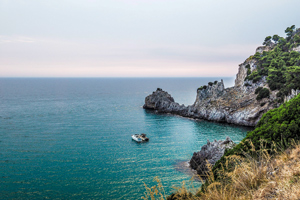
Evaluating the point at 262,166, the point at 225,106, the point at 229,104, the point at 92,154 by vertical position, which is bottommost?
the point at 92,154

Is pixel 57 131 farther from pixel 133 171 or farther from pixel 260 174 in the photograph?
pixel 260 174

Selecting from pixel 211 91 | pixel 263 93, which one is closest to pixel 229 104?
pixel 211 91

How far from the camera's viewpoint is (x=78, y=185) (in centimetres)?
2908

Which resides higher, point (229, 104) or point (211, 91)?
point (211, 91)

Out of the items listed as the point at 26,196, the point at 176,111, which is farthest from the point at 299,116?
the point at 176,111

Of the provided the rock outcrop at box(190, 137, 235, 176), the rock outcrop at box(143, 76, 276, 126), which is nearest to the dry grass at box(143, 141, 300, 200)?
the rock outcrop at box(190, 137, 235, 176)

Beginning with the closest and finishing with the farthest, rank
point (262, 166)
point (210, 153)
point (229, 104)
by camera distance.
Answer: point (262, 166), point (210, 153), point (229, 104)

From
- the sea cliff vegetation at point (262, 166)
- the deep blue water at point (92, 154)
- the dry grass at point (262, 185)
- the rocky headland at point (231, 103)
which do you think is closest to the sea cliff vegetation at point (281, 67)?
the rocky headland at point (231, 103)

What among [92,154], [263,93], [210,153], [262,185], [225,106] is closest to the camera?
[262,185]

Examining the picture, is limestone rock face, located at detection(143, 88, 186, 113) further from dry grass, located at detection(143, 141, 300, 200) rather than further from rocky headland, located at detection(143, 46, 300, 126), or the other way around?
dry grass, located at detection(143, 141, 300, 200)

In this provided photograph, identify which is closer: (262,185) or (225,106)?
(262,185)

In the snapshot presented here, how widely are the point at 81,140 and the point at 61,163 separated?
13.5m

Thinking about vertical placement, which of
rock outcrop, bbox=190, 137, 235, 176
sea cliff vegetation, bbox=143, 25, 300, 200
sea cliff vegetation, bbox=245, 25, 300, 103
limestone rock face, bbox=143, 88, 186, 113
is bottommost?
rock outcrop, bbox=190, 137, 235, 176

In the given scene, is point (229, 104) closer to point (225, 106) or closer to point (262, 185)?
point (225, 106)
